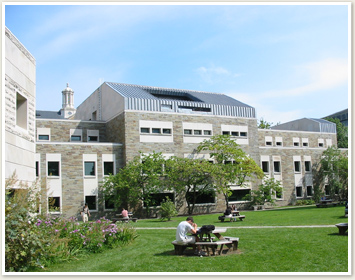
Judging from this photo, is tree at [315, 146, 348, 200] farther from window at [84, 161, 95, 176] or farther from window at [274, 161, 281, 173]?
window at [84, 161, 95, 176]

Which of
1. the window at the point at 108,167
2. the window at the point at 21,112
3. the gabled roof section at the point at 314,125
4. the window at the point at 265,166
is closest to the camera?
the window at the point at 21,112

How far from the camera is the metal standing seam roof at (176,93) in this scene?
36.6m

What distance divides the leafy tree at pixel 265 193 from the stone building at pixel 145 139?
0.99m

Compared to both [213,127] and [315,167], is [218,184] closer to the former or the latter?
[213,127]

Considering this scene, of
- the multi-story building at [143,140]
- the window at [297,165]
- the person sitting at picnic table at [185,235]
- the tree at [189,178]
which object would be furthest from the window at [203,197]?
the person sitting at picnic table at [185,235]

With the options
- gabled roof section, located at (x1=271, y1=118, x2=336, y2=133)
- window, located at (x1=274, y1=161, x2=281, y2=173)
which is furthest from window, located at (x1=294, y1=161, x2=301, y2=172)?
gabled roof section, located at (x1=271, y1=118, x2=336, y2=133)

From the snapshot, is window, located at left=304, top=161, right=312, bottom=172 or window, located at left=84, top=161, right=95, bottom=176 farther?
window, located at left=304, top=161, right=312, bottom=172

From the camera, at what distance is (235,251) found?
11633 mm

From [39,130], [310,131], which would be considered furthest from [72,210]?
[310,131]

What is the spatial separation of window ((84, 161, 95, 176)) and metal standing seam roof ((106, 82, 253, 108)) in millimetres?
7350

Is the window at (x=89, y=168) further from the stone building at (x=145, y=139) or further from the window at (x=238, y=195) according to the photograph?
the window at (x=238, y=195)

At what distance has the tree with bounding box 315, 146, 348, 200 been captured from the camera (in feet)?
142

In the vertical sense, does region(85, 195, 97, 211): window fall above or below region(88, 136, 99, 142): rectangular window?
below

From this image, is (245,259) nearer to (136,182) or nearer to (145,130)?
(136,182)
